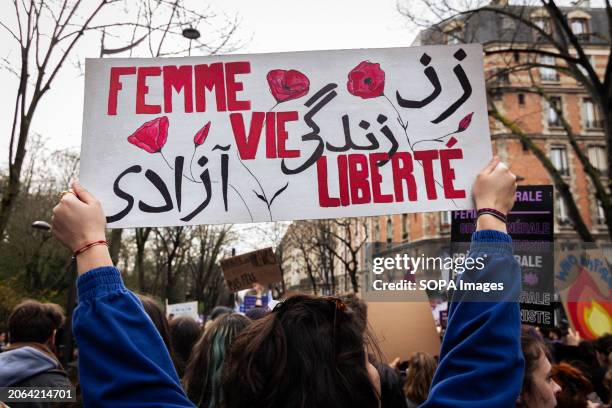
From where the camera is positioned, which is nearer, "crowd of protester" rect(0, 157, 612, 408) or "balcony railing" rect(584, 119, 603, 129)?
"crowd of protester" rect(0, 157, 612, 408)

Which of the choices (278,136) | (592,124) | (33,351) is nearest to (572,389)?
(278,136)

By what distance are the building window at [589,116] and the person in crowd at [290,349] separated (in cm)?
4055

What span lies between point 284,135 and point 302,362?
98cm

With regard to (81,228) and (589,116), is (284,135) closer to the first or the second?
(81,228)

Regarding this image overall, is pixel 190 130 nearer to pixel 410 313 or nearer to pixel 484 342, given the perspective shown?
pixel 484 342

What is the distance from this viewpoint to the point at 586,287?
4.04m

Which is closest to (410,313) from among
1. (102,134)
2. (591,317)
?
(591,317)

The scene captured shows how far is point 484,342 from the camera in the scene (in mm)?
1330

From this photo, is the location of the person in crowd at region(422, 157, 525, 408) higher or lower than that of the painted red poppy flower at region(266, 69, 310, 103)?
lower

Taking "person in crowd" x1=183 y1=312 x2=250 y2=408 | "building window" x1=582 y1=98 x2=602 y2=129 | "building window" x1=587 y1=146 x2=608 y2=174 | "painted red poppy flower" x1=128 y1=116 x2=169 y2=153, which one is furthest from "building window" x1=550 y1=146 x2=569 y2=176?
"painted red poppy flower" x1=128 y1=116 x2=169 y2=153

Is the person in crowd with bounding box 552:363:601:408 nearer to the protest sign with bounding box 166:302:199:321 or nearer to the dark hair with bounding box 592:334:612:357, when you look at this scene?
the dark hair with bounding box 592:334:612:357

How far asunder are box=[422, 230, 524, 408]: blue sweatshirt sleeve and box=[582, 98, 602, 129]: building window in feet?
133

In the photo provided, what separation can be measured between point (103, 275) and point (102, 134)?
2.67 ft

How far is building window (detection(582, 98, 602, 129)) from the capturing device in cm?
3688
